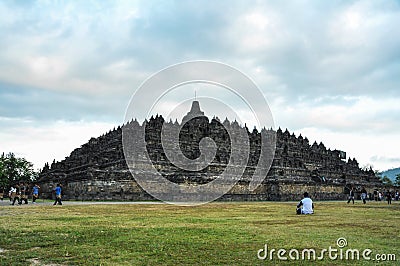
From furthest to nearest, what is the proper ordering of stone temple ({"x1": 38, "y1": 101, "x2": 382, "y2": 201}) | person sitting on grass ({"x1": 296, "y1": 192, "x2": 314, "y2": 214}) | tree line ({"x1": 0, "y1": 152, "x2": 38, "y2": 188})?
tree line ({"x1": 0, "y1": 152, "x2": 38, "y2": 188}) → stone temple ({"x1": 38, "y1": 101, "x2": 382, "y2": 201}) → person sitting on grass ({"x1": 296, "y1": 192, "x2": 314, "y2": 214})

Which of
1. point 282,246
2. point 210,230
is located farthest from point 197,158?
point 282,246

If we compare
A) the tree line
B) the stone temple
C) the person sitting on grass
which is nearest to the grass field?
the person sitting on grass

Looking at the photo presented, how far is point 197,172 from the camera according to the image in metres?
42.4

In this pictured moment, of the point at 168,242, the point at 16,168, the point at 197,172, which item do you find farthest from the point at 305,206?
the point at 16,168

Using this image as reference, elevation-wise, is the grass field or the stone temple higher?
the stone temple

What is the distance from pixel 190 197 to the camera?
34500 millimetres

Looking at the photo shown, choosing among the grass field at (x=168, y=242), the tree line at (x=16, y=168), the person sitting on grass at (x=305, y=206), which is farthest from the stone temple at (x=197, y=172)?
the grass field at (x=168, y=242)

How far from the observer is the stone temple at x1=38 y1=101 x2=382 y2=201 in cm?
3422

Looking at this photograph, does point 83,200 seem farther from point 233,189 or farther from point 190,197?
point 233,189

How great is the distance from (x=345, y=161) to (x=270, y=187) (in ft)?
113

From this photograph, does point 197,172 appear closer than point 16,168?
Yes

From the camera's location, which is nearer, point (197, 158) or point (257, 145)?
point (197, 158)

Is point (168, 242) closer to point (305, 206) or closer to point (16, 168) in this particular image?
point (305, 206)

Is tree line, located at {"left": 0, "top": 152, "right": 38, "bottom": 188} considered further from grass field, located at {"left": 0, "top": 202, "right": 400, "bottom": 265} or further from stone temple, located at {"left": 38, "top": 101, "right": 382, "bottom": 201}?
grass field, located at {"left": 0, "top": 202, "right": 400, "bottom": 265}
